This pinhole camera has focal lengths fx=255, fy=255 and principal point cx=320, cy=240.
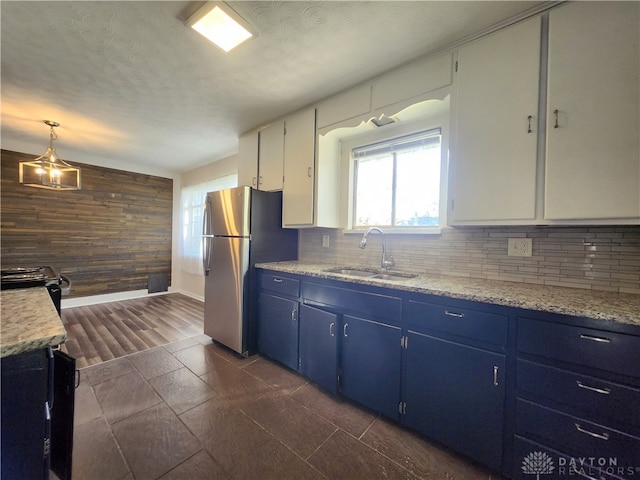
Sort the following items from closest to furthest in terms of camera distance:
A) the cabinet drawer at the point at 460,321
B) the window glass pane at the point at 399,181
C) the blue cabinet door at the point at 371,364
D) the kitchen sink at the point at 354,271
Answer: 1. the cabinet drawer at the point at 460,321
2. the blue cabinet door at the point at 371,364
3. the window glass pane at the point at 399,181
4. the kitchen sink at the point at 354,271

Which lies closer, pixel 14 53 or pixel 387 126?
pixel 14 53

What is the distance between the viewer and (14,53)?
1.78 m

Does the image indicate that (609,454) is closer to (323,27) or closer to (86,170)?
(323,27)

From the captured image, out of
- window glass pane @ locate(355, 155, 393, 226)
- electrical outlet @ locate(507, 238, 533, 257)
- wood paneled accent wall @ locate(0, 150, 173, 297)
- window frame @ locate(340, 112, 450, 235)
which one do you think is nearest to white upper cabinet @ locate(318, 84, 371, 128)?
window frame @ locate(340, 112, 450, 235)

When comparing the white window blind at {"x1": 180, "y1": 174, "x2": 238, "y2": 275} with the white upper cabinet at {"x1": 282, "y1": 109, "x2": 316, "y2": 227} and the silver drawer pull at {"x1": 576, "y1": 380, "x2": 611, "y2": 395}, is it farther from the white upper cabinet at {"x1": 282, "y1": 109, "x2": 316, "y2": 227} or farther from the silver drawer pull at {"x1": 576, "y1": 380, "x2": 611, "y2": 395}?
the silver drawer pull at {"x1": 576, "y1": 380, "x2": 611, "y2": 395}

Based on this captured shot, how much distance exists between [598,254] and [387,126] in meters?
1.66

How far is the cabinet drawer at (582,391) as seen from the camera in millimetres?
979

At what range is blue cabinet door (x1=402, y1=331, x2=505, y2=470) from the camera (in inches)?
48.9

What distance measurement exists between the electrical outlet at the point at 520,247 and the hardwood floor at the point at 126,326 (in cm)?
Answer: 323

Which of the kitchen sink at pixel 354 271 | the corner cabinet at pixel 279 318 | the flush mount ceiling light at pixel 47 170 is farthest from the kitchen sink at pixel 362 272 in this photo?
the flush mount ceiling light at pixel 47 170

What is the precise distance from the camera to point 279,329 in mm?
2275

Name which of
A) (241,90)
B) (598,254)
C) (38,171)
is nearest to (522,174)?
(598,254)

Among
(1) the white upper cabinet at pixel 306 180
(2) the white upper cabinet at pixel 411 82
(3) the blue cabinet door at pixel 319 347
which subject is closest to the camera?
(2) the white upper cabinet at pixel 411 82

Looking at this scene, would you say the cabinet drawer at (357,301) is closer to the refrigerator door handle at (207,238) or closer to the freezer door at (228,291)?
the freezer door at (228,291)
